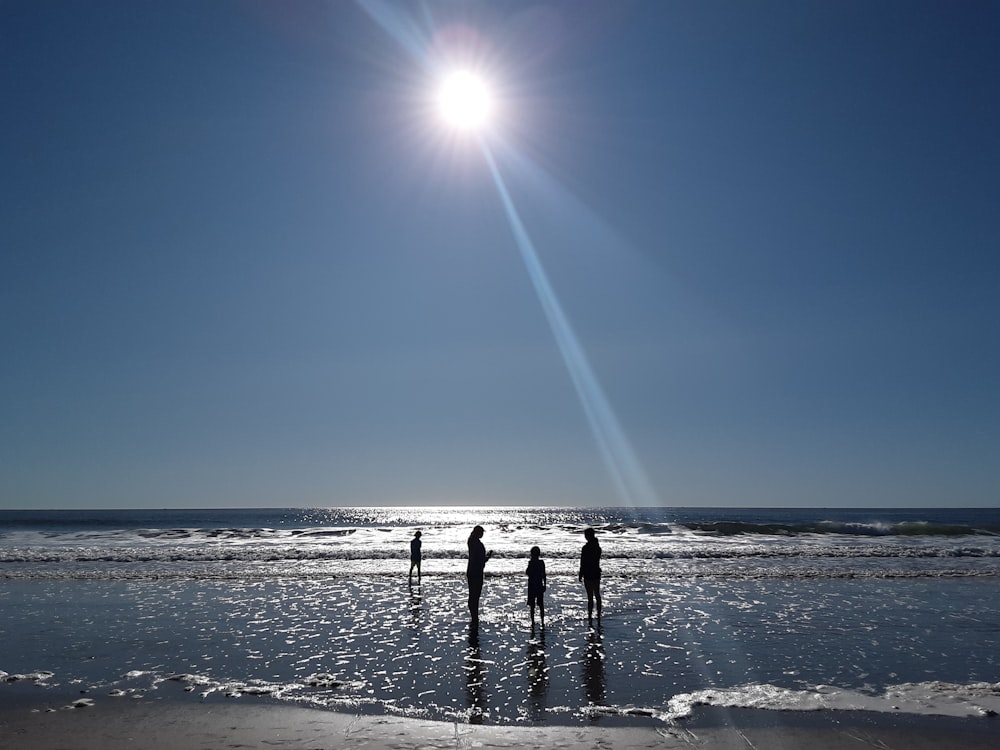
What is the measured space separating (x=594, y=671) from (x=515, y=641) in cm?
261

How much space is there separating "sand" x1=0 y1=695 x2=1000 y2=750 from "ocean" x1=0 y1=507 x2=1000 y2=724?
16.4 inches

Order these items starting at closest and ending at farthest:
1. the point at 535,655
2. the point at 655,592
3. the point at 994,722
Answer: the point at 994,722
the point at 535,655
the point at 655,592

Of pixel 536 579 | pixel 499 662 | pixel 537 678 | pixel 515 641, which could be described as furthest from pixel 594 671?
pixel 536 579

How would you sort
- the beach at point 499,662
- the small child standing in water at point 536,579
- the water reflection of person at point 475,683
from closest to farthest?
the beach at point 499,662 < the water reflection of person at point 475,683 < the small child standing in water at point 536,579

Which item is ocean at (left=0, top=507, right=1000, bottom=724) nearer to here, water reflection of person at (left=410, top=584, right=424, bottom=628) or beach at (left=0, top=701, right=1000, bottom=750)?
water reflection of person at (left=410, top=584, right=424, bottom=628)

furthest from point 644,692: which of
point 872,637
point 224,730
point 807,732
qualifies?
point 872,637

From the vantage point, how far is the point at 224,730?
7.41 metres

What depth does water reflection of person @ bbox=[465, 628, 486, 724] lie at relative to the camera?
26.4ft

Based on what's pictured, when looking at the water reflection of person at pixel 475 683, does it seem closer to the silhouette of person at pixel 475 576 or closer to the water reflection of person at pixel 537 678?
the water reflection of person at pixel 537 678

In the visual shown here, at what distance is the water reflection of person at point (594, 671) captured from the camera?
28.1ft

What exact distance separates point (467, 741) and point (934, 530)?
5815cm

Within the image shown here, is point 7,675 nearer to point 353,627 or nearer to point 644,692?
point 353,627

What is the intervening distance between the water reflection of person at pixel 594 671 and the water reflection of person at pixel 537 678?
1.90 ft

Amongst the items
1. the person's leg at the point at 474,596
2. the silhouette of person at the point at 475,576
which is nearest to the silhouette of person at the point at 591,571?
the silhouette of person at the point at 475,576
